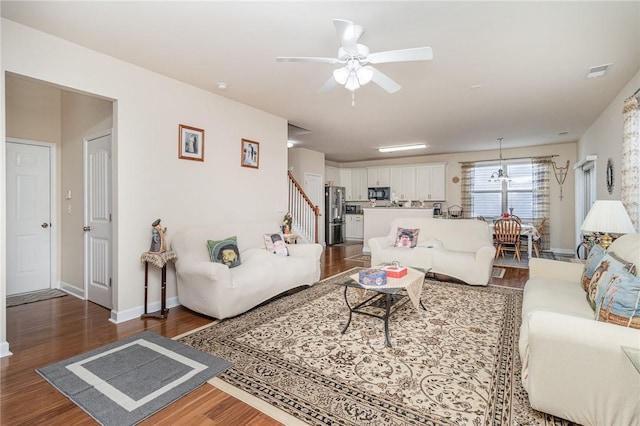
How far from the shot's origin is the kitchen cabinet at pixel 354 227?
9648 millimetres

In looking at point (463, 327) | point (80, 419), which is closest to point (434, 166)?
point (463, 327)

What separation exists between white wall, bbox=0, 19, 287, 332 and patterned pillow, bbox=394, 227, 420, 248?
2522mm

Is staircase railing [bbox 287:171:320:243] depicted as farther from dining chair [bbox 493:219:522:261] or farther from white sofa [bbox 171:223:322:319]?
dining chair [bbox 493:219:522:261]

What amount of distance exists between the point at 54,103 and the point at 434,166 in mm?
8144

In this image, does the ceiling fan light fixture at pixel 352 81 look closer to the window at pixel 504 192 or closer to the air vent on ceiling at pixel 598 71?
the air vent on ceiling at pixel 598 71

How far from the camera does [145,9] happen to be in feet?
7.45

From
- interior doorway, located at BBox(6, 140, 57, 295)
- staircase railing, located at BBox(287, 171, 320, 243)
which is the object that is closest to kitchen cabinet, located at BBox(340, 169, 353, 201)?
staircase railing, located at BBox(287, 171, 320, 243)

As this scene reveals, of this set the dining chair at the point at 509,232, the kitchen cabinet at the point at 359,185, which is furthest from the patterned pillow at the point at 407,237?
the kitchen cabinet at the point at 359,185

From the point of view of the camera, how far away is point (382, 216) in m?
7.36

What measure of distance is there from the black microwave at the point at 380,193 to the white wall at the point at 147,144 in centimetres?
558

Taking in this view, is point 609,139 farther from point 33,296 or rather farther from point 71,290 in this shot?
point 33,296

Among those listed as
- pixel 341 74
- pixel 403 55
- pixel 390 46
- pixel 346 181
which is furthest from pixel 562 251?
Answer: pixel 341 74

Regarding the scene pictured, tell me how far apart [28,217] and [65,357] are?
2.71 m

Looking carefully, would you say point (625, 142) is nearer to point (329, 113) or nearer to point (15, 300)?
point (329, 113)
